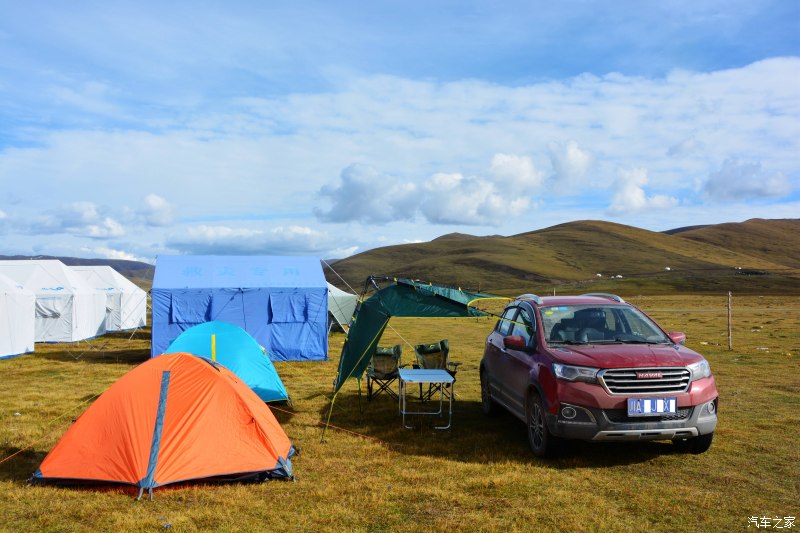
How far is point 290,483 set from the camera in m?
6.83

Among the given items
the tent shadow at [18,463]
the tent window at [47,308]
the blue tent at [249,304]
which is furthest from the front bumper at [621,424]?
the tent window at [47,308]

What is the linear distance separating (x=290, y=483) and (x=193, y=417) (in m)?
1.38

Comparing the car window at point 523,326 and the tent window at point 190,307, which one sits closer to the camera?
the car window at point 523,326

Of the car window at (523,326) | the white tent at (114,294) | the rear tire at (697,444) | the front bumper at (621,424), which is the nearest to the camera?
the front bumper at (621,424)

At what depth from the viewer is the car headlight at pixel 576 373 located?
688cm

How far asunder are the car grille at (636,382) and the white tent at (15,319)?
2063cm

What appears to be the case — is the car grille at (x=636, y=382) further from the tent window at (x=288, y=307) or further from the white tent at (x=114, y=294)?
the white tent at (x=114, y=294)

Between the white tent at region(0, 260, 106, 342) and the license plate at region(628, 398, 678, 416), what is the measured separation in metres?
25.2

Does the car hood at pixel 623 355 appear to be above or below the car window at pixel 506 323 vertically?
below

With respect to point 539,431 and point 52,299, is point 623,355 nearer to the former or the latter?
point 539,431

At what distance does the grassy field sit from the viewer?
222 inches

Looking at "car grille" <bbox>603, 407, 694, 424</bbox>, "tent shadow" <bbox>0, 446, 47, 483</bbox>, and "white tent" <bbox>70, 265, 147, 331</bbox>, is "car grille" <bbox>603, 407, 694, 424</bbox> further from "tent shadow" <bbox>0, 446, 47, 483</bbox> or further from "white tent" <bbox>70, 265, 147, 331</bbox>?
"white tent" <bbox>70, 265, 147, 331</bbox>

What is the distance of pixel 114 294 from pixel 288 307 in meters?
18.0

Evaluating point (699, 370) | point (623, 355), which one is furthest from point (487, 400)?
point (699, 370)
